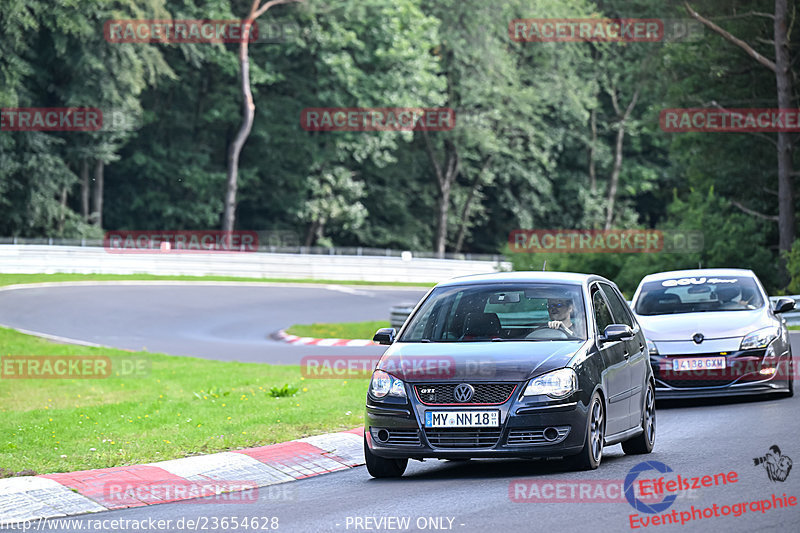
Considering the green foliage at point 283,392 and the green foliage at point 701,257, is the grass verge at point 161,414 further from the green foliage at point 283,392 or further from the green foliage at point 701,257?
the green foliage at point 701,257

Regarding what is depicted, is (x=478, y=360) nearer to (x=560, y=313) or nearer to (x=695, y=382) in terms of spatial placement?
(x=560, y=313)

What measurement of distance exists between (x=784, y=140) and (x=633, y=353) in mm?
27548

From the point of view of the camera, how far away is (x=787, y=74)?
35.8m

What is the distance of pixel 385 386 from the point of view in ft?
31.2

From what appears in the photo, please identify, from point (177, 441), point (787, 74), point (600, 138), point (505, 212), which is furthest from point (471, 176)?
point (177, 441)

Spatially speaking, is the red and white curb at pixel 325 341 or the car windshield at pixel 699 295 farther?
the red and white curb at pixel 325 341

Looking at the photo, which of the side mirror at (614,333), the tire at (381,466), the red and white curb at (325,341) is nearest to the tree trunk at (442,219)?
the red and white curb at (325,341)

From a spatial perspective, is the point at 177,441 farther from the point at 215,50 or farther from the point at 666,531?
the point at 215,50

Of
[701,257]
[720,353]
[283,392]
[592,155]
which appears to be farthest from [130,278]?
[592,155]

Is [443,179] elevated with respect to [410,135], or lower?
lower

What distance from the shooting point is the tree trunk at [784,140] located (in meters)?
35.6

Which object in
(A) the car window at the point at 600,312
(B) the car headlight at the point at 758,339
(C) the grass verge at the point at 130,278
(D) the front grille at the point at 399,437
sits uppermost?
(A) the car window at the point at 600,312

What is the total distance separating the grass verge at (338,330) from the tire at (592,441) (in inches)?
764

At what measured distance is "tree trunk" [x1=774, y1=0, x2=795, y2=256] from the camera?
35594 mm
